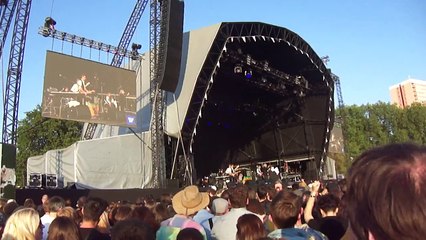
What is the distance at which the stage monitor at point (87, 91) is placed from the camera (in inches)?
552

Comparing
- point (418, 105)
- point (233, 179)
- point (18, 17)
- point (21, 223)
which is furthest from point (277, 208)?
point (418, 105)

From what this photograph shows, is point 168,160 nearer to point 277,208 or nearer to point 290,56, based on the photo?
point 290,56

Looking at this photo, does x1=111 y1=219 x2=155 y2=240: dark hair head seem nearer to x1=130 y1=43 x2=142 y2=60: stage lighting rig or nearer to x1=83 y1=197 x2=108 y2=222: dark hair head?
x1=83 y1=197 x2=108 y2=222: dark hair head

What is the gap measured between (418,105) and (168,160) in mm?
47805

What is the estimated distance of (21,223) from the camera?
2674 millimetres

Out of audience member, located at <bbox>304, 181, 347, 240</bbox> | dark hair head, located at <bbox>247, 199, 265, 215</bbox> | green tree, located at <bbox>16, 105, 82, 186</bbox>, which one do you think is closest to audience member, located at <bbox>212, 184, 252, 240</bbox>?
dark hair head, located at <bbox>247, 199, 265, 215</bbox>

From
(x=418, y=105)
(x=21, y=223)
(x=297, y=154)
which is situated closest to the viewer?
(x=21, y=223)

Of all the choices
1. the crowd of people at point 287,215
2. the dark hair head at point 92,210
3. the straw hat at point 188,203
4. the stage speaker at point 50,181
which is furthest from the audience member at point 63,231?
the stage speaker at point 50,181

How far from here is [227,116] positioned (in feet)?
77.6

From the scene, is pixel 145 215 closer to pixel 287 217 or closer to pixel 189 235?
pixel 189 235

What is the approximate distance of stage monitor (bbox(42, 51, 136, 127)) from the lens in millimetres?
14023

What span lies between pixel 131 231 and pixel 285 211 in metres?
1.11

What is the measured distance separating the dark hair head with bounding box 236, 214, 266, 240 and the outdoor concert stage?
13275mm

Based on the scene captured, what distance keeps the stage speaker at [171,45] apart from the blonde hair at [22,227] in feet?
39.8
